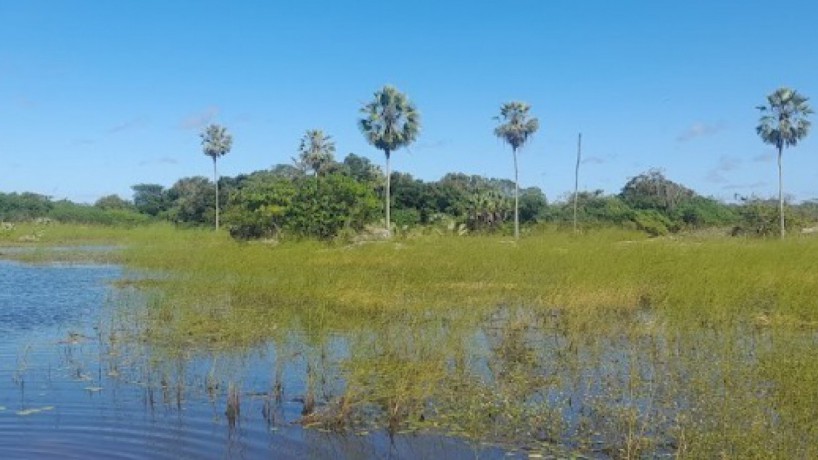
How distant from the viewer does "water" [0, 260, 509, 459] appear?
7.83m

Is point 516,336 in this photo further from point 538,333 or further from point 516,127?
point 516,127

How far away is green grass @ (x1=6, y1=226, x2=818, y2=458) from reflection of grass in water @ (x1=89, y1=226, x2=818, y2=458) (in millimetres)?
37

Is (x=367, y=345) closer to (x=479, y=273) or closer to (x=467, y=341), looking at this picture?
(x=467, y=341)

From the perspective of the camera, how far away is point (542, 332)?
14.1 metres

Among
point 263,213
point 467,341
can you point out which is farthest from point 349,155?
point 467,341

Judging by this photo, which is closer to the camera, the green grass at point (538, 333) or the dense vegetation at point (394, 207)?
the green grass at point (538, 333)

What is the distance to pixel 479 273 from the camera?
703 inches

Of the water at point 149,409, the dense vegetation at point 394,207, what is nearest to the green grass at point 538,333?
the water at point 149,409

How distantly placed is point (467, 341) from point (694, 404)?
366 centimetres

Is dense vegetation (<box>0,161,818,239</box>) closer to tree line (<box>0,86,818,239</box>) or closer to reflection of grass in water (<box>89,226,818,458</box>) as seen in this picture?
tree line (<box>0,86,818,239</box>)

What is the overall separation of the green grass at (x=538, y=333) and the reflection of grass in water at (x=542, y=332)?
37 millimetres

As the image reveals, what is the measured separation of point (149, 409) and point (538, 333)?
24.5 ft

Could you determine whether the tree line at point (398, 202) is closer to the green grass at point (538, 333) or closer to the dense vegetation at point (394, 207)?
the dense vegetation at point (394, 207)

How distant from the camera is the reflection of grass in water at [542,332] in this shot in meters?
7.92
